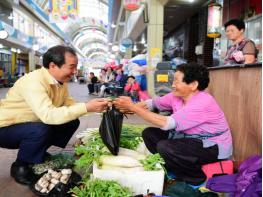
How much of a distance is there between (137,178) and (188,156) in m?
0.56

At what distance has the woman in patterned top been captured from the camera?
4.28 m

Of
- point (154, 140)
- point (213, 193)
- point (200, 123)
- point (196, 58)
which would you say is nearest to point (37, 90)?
point (154, 140)

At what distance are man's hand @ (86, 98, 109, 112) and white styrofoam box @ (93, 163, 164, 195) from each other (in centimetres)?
62

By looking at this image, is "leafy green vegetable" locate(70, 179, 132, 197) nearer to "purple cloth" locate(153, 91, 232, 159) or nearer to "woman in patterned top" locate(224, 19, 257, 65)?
"purple cloth" locate(153, 91, 232, 159)

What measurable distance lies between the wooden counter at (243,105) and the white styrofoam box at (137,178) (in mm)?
963

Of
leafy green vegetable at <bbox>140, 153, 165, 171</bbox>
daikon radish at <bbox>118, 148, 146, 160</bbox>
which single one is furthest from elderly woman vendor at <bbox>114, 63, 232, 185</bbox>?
daikon radish at <bbox>118, 148, 146, 160</bbox>

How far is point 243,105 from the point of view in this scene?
3.34m

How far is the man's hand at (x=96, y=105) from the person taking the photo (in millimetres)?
3160

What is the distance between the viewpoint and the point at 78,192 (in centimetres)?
261

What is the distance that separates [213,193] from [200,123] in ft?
2.15

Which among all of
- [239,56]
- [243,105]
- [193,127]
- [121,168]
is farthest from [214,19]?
[121,168]

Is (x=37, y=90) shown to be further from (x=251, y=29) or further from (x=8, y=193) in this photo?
(x=251, y=29)

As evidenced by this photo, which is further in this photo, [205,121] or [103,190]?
[205,121]

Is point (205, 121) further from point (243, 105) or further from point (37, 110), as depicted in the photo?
point (37, 110)
